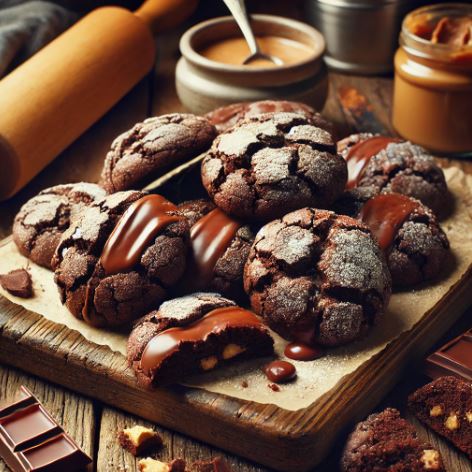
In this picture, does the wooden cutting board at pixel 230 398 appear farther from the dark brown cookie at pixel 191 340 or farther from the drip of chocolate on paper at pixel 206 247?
the drip of chocolate on paper at pixel 206 247

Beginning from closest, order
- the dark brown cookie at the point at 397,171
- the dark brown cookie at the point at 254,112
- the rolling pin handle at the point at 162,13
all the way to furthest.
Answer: the dark brown cookie at the point at 397,171 < the dark brown cookie at the point at 254,112 < the rolling pin handle at the point at 162,13

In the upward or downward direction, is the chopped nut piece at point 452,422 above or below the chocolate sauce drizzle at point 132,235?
below

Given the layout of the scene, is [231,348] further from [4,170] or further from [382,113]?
[382,113]

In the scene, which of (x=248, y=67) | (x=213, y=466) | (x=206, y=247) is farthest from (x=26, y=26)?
(x=213, y=466)

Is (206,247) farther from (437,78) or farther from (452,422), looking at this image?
(437,78)

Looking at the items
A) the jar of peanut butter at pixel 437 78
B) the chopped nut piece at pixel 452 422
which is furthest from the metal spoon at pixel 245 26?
the chopped nut piece at pixel 452 422

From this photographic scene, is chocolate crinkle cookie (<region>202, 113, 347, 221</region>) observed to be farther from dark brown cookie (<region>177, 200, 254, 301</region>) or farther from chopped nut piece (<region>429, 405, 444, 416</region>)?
chopped nut piece (<region>429, 405, 444, 416</region>)

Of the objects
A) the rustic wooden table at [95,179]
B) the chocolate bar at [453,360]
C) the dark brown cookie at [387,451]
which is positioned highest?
the dark brown cookie at [387,451]
